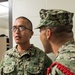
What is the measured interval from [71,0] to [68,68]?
1171mm

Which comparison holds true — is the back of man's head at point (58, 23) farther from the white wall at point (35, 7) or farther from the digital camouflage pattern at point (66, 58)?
the white wall at point (35, 7)

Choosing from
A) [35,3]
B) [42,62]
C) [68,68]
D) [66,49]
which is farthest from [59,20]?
[35,3]

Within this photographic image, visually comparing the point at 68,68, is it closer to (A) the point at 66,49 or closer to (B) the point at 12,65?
(A) the point at 66,49

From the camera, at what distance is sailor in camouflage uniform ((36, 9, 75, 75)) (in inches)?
40.9

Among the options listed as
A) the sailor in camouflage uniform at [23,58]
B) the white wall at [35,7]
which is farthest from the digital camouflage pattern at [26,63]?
the white wall at [35,7]

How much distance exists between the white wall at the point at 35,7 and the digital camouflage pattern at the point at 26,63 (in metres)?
0.34

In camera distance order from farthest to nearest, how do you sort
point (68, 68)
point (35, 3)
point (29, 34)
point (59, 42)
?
point (35, 3), point (29, 34), point (59, 42), point (68, 68)

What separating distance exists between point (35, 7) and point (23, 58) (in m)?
0.73

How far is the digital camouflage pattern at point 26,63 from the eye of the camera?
180 centimetres

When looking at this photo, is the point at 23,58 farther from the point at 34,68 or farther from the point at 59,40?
the point at 59,40

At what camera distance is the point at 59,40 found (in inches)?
47.9

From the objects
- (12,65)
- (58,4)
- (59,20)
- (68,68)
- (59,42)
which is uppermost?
(58,4)

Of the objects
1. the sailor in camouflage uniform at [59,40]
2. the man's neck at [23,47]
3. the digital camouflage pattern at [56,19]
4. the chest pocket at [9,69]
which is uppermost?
the digital camouflage pattern at [56,19]

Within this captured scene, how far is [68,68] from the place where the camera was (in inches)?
40.3
